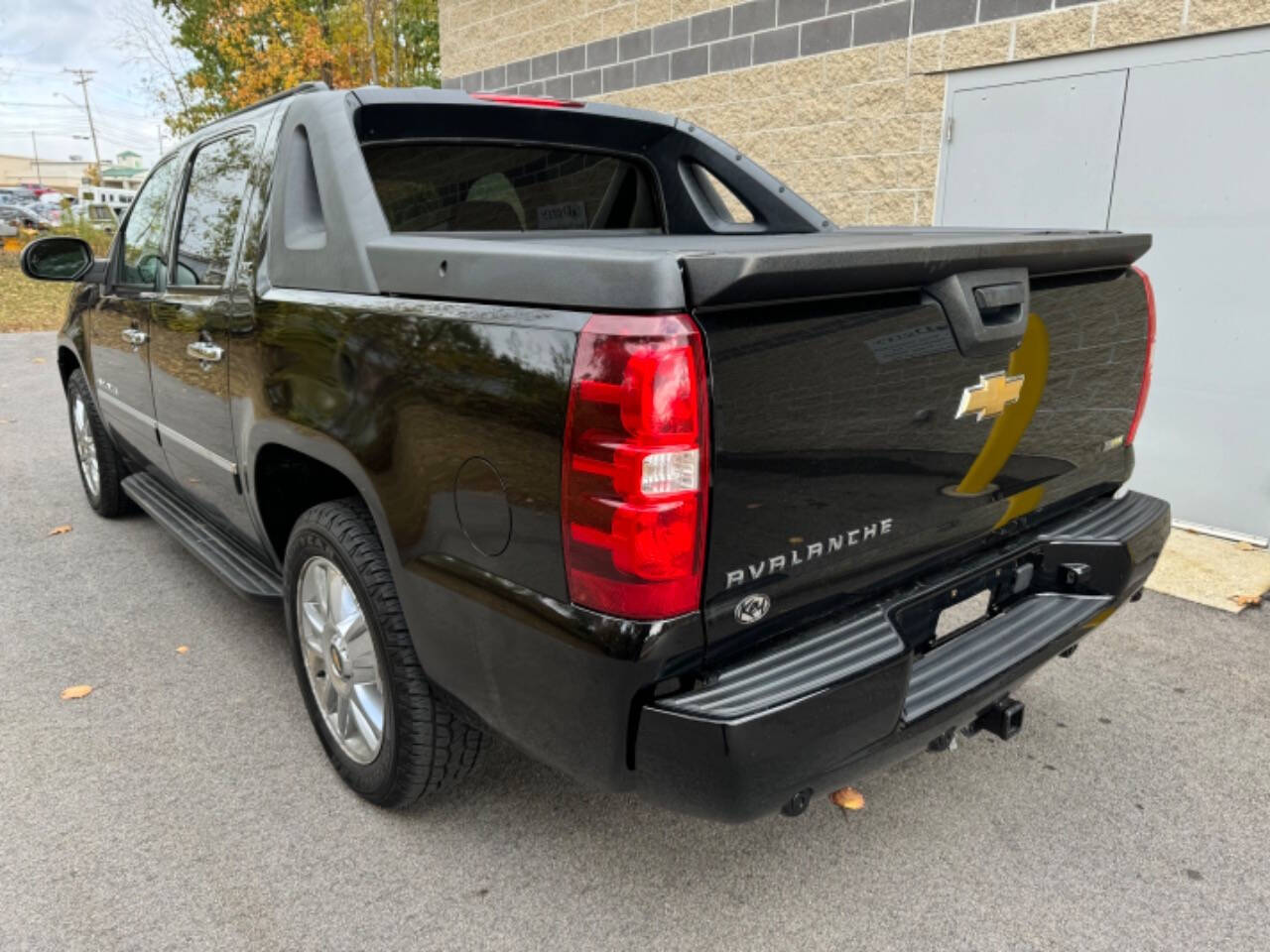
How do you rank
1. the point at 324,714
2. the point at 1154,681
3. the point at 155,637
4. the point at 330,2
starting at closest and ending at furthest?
the point at 324,714, the point at 1154,681, the point at 155,637, the point at 330,2

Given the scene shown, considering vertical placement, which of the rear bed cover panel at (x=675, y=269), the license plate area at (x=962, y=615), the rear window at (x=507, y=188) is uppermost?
the rear window at (x=507, y=188)

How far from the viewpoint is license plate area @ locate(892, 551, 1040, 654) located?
212 centimetres

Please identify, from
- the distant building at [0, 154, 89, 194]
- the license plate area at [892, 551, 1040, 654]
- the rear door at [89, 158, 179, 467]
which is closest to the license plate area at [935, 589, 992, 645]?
the license plate area at [892, 551, 1040, 654]

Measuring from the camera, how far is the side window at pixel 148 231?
12.8ft

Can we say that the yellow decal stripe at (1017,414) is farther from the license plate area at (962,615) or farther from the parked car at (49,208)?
the parked car at (49,208)

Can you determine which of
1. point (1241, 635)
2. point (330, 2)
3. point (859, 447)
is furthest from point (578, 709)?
point (330, 2)

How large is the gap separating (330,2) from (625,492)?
2674cm

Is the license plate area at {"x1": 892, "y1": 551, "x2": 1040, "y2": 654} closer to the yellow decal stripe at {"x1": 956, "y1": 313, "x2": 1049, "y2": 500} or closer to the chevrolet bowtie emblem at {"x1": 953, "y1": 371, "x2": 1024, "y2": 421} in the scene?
the yellow decal stripe at {"x1": 956, "y1": 313, "x2": 1049, "y2": 500}

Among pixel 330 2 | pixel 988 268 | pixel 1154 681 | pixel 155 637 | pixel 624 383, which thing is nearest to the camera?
pixel 624 383

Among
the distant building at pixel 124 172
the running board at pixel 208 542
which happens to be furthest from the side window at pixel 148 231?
the distant building at pixel 124 172

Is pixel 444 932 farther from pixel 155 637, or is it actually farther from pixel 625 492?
pixel 155 637

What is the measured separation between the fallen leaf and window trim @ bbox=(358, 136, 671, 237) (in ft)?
6.65

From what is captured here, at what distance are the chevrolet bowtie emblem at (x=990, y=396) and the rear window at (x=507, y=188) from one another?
68.9 inches

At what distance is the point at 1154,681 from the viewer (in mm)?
3439
